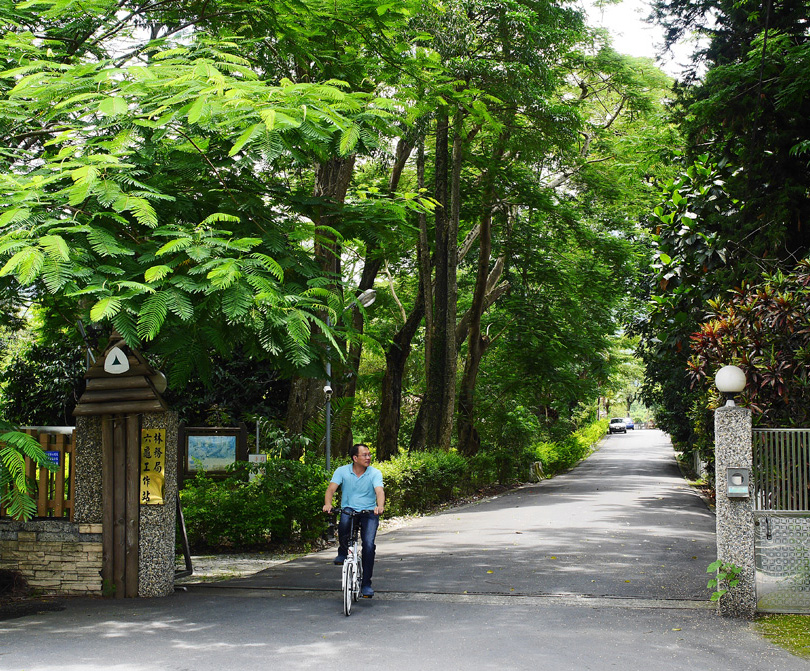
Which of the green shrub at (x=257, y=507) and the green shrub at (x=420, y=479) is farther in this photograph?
the green shrub at (x=420, y=479)

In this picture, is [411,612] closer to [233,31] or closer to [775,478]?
[775,478]

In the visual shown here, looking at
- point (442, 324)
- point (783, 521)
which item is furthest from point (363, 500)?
point (442, 324)

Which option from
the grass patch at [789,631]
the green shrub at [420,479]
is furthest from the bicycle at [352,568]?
the green shrub at [420,479]

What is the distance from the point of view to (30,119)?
7656 mm

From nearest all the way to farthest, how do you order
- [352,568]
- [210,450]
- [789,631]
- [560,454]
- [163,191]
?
[789,631]
[163,191]
[352,568]
[210,450]
[560,454]

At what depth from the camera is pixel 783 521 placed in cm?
800

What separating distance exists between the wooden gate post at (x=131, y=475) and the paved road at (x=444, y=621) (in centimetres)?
49

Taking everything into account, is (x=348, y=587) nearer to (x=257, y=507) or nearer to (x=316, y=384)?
(x=257, y=507)

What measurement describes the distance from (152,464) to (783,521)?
6.80 metres

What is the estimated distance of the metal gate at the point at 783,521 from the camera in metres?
7.90

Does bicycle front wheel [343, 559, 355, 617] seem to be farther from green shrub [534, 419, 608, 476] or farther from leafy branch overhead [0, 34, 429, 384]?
green shrub [534, 419, 608, 476]

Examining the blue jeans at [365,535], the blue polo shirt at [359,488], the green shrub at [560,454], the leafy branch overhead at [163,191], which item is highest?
the leafy branch overhead at [163,191]

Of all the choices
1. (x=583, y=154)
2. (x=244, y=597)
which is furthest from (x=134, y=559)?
(x=583, y=154)

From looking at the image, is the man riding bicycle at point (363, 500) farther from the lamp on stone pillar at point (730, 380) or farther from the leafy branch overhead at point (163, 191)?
the lamp on stone pillar at point (730, 380)
